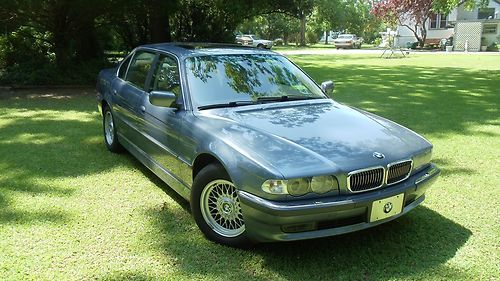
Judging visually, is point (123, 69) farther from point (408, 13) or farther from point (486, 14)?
point (486, 14)

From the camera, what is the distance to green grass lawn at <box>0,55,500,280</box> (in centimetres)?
322

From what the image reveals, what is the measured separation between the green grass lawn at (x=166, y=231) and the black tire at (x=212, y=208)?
8 centimetres

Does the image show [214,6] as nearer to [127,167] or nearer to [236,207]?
[127,167]

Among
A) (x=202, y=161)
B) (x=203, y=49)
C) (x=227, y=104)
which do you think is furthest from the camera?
(x=203, y=49)

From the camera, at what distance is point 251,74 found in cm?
450

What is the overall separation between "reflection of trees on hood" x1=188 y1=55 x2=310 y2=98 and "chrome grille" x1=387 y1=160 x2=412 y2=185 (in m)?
1.43

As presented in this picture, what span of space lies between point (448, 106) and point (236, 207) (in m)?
7.46

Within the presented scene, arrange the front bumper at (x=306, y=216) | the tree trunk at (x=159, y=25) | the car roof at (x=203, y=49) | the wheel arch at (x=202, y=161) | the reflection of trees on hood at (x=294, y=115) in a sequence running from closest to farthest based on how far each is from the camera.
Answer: the front bumper at (x=306, y=216) → the wheel arch at (x=202, y=161) → the reflection of trees on hood at (x=294, y=115) → the car roof at (x=203, y=49) → the tree trunk at (x=159, y=25)

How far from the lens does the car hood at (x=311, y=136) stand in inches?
124

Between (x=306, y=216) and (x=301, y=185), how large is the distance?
202mm

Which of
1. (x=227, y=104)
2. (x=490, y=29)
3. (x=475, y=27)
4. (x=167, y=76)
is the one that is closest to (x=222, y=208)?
(x=227, y=104)

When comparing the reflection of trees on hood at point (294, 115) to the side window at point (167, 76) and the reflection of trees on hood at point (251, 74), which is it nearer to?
the reflection of trees on hood at point (251, 74)

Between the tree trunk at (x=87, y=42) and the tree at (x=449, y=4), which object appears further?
the tree at (x=449, y=4)

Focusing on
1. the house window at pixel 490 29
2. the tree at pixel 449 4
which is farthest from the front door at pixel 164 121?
the house window at pixel 490 29
